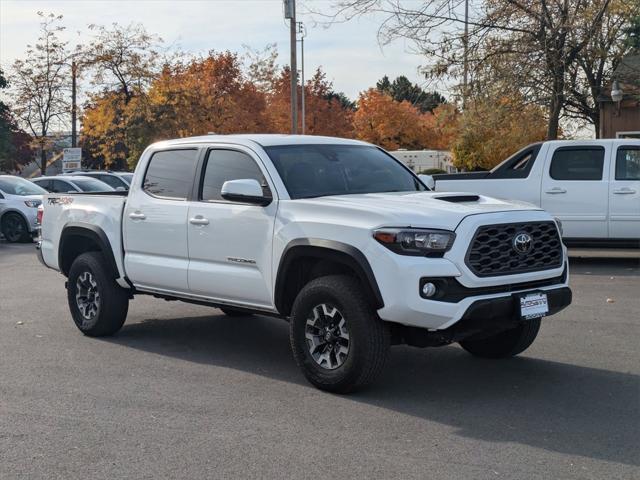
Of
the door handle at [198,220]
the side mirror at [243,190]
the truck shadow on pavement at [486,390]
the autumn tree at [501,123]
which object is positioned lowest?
the truck shadow on pavement at [486,390]

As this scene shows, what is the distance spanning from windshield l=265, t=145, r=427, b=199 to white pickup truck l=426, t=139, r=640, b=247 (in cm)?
586

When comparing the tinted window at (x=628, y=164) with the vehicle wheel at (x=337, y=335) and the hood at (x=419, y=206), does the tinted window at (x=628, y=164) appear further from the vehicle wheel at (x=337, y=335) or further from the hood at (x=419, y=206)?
the vehicle wheel at (x=337, y=335)

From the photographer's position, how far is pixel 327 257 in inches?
249

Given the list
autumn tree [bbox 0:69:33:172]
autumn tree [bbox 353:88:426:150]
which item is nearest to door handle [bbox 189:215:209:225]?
autumn tree [bbox 0:69:33:172]

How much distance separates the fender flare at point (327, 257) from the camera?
600 centimetres

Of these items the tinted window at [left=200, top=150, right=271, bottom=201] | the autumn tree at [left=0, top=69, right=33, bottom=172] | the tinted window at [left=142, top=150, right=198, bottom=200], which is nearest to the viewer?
the tinted window at [left=200, top=150, right=271, bottom=201]

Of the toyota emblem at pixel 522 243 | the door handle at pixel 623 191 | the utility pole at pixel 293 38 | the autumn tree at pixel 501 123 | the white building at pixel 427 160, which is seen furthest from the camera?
the white building at pixel 427 160

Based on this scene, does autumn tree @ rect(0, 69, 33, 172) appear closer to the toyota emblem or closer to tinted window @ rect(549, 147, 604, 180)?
tinted window @ rect(549, 147, 604, 180)

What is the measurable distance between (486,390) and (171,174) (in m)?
3.44

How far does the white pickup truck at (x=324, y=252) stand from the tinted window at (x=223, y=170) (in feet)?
0.04

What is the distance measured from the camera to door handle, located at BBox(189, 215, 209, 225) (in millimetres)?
7336

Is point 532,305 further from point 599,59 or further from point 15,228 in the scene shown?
point 15,228

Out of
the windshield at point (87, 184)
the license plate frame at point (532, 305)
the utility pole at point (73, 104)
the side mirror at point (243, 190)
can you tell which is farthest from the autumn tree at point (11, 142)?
the license plate frame at point (532, 305)

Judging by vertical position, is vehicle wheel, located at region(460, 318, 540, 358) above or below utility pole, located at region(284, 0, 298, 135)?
below
